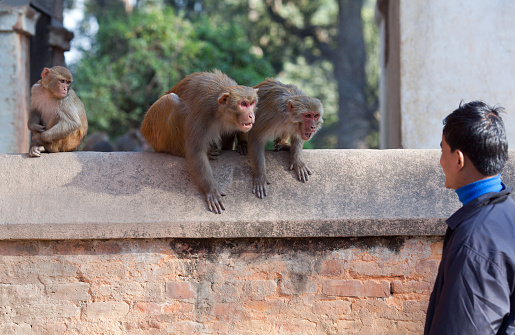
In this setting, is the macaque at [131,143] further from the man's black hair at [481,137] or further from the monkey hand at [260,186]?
the man's black hair at [481,137]

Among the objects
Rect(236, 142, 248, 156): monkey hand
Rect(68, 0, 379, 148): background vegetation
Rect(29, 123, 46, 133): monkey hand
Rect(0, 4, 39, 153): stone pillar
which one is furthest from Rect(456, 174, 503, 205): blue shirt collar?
Rect(0, 4, 39, 153): stone pillar

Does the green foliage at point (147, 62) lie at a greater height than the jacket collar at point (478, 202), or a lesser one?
greater

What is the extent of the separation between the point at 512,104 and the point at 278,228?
3680mm

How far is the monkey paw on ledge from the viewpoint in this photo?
3.63 m

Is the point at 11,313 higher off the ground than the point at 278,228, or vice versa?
the point at 278,228

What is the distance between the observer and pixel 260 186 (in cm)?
387

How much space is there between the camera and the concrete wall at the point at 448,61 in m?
5.96

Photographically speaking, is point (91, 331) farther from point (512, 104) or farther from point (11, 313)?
point (512, 104)

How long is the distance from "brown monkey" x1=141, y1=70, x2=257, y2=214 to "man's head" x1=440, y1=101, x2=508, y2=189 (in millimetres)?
1980

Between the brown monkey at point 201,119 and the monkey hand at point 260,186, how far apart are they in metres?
0.26

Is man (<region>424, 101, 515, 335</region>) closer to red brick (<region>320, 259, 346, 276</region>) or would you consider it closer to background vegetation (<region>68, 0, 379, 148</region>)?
red brick (<region>320, 259, 346, 276</region>)

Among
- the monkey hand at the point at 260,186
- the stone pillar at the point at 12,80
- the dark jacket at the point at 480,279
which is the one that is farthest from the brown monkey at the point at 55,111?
the dark jacket at the point at 480,279

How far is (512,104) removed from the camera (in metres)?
5.95

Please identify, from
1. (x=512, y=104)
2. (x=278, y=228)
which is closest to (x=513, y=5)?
(x=512, y=104)
